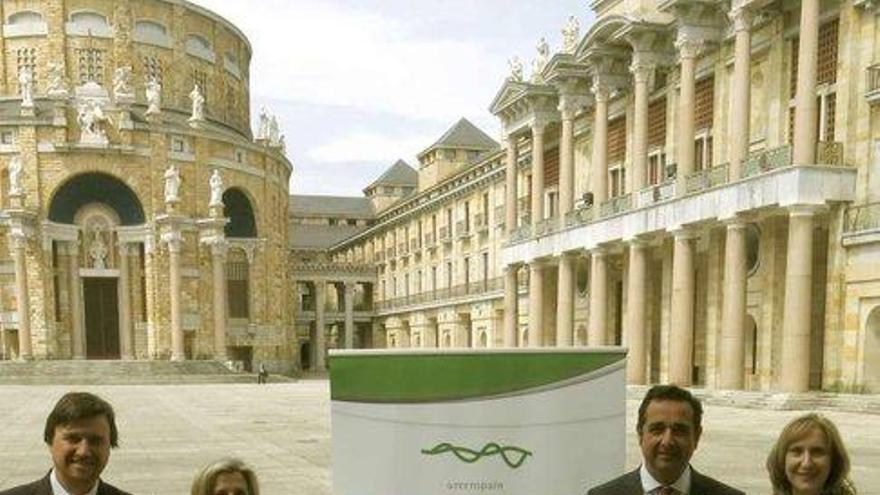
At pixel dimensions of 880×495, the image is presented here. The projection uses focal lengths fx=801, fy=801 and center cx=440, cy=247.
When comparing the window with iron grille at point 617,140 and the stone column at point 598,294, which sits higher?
the window with iron grille at point 617,140

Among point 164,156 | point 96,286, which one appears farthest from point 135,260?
point 164,156

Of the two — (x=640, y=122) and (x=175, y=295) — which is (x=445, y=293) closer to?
(x=175, y=295)

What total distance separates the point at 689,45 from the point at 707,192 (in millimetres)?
5421

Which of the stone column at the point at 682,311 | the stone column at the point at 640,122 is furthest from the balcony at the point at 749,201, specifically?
the stone column at the point at 640,122

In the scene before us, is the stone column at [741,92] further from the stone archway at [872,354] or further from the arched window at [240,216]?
the arched window at [240,216]

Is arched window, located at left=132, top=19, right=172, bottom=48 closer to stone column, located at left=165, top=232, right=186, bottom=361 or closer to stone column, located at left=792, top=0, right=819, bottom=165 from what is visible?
stone column, located at left=165, top=232, right=186, bottom=361

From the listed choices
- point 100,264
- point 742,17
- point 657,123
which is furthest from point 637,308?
point 100,264

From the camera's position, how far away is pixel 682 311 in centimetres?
2834

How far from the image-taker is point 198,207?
169ft

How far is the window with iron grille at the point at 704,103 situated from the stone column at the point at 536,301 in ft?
40.2

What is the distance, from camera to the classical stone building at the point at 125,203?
1871 inches

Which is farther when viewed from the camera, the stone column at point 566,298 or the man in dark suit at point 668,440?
the stone column at point 566,298

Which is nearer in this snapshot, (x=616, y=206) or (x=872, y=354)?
(x=872, y=354)

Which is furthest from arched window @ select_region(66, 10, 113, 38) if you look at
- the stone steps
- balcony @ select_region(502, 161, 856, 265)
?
the stone steps
